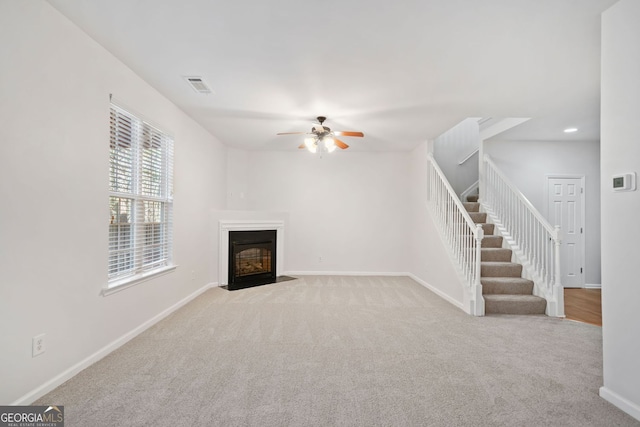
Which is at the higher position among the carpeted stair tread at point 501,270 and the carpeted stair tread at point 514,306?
the carpeted stair tread at point 501,270

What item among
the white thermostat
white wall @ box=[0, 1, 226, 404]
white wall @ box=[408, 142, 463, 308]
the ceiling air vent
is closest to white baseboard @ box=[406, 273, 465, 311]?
white wall @ box=[408, 142, 463, 308]

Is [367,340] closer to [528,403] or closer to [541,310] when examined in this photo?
[528,403]

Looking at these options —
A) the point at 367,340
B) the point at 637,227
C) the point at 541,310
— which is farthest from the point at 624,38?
the point at 541,310

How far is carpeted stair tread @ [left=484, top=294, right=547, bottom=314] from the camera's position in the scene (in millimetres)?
4246

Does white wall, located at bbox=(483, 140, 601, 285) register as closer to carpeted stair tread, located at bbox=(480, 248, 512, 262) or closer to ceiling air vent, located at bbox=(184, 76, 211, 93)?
carpeted stair tread, located at bbox=(480, 248, 512, 262)

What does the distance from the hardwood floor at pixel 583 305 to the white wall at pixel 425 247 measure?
4.70 feet

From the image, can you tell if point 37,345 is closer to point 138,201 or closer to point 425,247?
point 138,201

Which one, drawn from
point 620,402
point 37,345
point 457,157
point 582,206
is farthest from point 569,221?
point 37,345

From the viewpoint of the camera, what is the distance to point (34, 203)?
6.97 feet

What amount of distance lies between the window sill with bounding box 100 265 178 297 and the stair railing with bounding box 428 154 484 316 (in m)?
3.85

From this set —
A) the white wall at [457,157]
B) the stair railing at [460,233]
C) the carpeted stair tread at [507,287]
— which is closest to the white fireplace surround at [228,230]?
the stair railing at [460,233]

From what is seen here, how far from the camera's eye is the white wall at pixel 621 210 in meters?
2.04

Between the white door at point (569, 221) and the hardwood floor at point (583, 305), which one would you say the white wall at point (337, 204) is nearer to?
the white door at point (569, 221)

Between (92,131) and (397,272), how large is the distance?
5.84 metres
